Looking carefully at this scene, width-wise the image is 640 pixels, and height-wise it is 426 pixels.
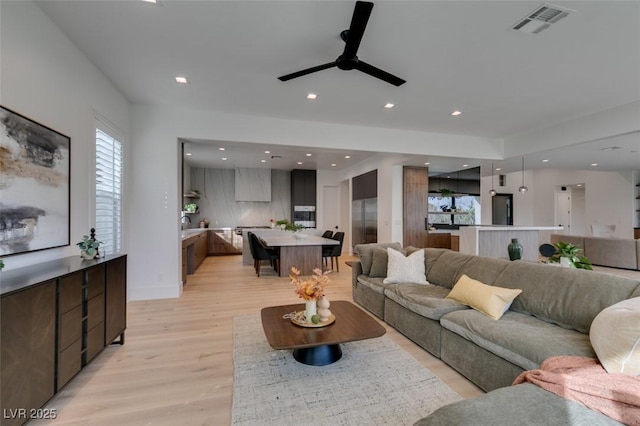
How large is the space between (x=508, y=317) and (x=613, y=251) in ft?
23.6

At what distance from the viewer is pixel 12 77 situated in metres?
2.11

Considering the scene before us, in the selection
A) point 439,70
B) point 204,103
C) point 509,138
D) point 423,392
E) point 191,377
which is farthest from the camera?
point 509,138

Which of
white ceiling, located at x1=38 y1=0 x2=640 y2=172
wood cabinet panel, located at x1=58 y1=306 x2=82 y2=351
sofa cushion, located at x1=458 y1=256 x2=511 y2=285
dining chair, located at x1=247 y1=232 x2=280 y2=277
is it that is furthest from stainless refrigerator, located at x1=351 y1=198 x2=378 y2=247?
wood cabinet panel, located at x1=58 y1=306 x2=82 y2=351

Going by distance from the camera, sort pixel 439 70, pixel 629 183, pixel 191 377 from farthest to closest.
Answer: pixel 629 183 < pixel 439 70 < pixel 191 377

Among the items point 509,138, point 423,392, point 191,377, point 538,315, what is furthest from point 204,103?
point 509,138

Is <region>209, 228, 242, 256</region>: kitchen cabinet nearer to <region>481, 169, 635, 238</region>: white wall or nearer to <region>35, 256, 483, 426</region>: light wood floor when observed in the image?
<region>35, 256, 483, 426</region>: light wood floor

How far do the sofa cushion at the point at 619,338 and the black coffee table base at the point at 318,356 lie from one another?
5.84ft

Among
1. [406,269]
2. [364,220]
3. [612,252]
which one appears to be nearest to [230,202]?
[364,220]

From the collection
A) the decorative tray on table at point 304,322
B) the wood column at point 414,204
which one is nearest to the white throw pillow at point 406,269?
the decorative tray on table at point 304,322

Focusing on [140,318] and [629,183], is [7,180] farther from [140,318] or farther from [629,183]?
[629,183]

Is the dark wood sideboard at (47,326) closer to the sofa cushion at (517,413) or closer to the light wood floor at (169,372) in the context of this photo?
the light wood floor at (169,372)

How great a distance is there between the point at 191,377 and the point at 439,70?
3942mm

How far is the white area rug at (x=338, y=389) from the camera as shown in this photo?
1908mm

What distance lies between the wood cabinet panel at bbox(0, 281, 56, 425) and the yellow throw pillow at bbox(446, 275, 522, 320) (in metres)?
3.12
